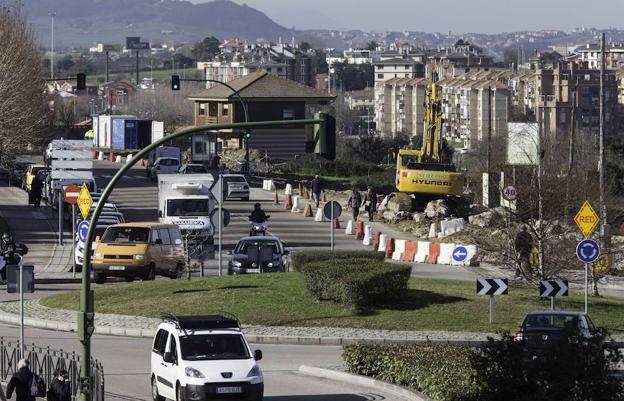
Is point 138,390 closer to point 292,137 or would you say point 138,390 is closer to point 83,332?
point 83,332

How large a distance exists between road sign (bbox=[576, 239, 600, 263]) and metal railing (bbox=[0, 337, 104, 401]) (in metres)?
11.0

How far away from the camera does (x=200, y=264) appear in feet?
139

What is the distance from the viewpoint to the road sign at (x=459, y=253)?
43.5 m

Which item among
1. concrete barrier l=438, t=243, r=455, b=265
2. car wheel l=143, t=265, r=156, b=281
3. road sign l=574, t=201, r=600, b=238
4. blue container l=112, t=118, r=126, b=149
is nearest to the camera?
road sign l=574, t=201, r=600, b=238

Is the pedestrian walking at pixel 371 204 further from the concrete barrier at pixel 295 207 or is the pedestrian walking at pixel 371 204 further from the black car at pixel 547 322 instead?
the black car at pixel 547 322

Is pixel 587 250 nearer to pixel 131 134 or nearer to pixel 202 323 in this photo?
pixel 202 323

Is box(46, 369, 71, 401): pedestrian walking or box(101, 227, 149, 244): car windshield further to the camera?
box(101, 227, 149, 244): car windshield

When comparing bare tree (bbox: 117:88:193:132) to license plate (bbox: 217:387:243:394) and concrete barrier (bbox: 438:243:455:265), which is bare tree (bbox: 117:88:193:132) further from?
license plate (bbox: 217:387:243:394)

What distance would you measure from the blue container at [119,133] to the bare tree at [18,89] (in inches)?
214

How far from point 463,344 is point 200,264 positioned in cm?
1408

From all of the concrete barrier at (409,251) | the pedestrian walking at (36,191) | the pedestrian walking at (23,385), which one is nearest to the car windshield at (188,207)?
the concrete barrier at (409,251)

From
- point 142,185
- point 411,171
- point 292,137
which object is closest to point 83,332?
point 411,171

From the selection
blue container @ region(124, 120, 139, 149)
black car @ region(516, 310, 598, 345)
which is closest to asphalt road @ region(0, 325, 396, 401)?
black car @ region(516, 310, 598, 345)

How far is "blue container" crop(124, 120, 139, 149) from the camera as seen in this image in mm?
109312
